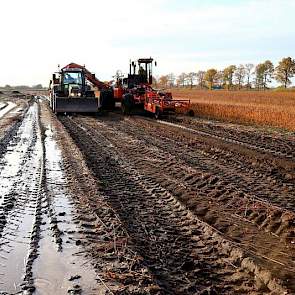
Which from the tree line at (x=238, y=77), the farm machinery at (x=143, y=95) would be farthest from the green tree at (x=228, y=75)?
the farm machinery at (x=143, y=95)

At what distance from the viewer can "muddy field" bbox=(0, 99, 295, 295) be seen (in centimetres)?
443

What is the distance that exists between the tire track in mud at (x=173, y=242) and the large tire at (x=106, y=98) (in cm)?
1824

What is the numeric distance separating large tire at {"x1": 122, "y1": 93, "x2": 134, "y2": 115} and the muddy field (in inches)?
481

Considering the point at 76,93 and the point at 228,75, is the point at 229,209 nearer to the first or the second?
the point at 76,93

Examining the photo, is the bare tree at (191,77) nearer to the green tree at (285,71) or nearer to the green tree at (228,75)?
the green tree at (228,75)

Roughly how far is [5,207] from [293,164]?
22.6 feet

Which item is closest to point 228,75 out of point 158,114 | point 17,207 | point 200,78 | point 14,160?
point 200,78

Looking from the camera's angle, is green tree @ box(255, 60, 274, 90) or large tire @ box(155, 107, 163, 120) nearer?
large tire @ box(155, 107, 163, 120)

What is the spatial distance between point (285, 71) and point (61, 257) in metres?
78.3

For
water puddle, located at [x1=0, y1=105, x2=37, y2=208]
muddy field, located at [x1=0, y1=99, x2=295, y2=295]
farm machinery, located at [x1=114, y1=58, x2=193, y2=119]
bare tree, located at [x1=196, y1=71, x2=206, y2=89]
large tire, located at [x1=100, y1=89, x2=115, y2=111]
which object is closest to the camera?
muddy field, located at [x1=0, y1=99, x2=295, y2=295]

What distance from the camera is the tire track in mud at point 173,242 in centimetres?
433

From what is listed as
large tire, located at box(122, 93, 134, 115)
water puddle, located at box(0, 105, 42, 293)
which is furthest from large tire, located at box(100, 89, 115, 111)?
water puddle, located at box(0, 105, 42, 293)

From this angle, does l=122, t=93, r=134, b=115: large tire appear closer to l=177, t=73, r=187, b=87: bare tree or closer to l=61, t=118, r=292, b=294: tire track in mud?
l=61, t=118, r=292, b=294: tire track in mud

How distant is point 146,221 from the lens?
6238mm
